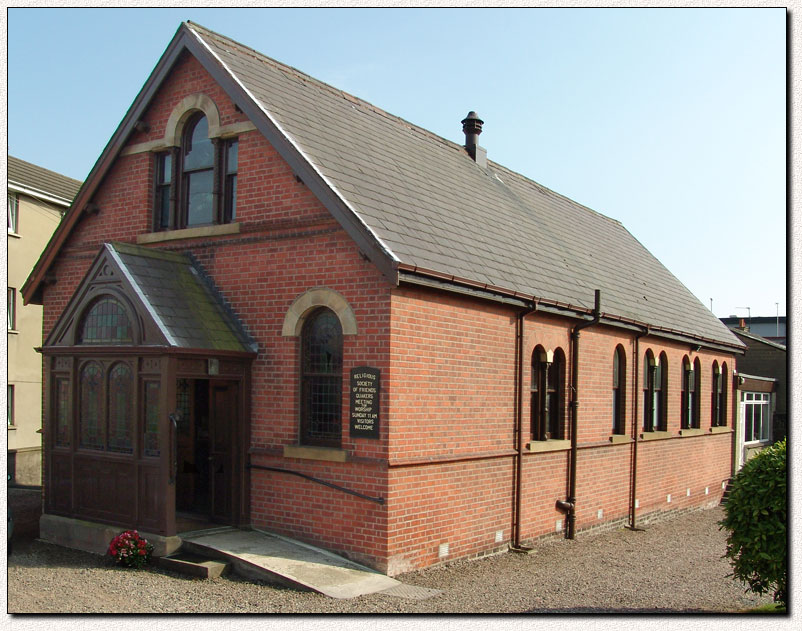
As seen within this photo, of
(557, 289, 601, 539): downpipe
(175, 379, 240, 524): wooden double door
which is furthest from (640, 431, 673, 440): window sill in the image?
(175, 379, 240, 524): wooden double door

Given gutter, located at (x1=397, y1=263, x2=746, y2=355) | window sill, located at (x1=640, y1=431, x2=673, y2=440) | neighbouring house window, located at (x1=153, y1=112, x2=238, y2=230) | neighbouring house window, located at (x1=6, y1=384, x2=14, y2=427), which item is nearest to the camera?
gutter, located at (x1=397, y1=263, x2=746, y2=355)

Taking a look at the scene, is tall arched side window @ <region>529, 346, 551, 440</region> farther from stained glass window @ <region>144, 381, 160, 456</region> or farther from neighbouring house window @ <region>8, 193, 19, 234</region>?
neighbouring house window @ <region>8, 193, 19, 234</region>

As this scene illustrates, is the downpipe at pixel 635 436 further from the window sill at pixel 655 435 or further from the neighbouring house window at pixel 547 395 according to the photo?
the neighbouring house window at pixel 547 395

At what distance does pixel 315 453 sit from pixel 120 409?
3010 mm

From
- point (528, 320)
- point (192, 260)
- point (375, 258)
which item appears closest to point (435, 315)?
point (375, 258)

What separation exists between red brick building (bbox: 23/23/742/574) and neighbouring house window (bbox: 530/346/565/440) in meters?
0.05

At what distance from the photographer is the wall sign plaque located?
38.1ft

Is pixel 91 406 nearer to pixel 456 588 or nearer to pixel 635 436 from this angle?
pixel 456 588

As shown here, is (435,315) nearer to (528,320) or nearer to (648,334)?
(528,320)

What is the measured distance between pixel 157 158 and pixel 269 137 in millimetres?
2920

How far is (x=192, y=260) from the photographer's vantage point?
13969mm

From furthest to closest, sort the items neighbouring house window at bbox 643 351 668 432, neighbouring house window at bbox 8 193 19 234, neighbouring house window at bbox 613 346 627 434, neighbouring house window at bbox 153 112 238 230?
neighbouring house window at bbox 8 193 19 234 < neighbouring house window at bbox 643 351 668 432 < neighbouring house window at bbox 613 346 627 434 < neighbouring house window at bbox 153 112 238 230

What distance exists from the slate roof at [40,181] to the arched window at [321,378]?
50.3 ft

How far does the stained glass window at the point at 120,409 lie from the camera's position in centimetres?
1238
